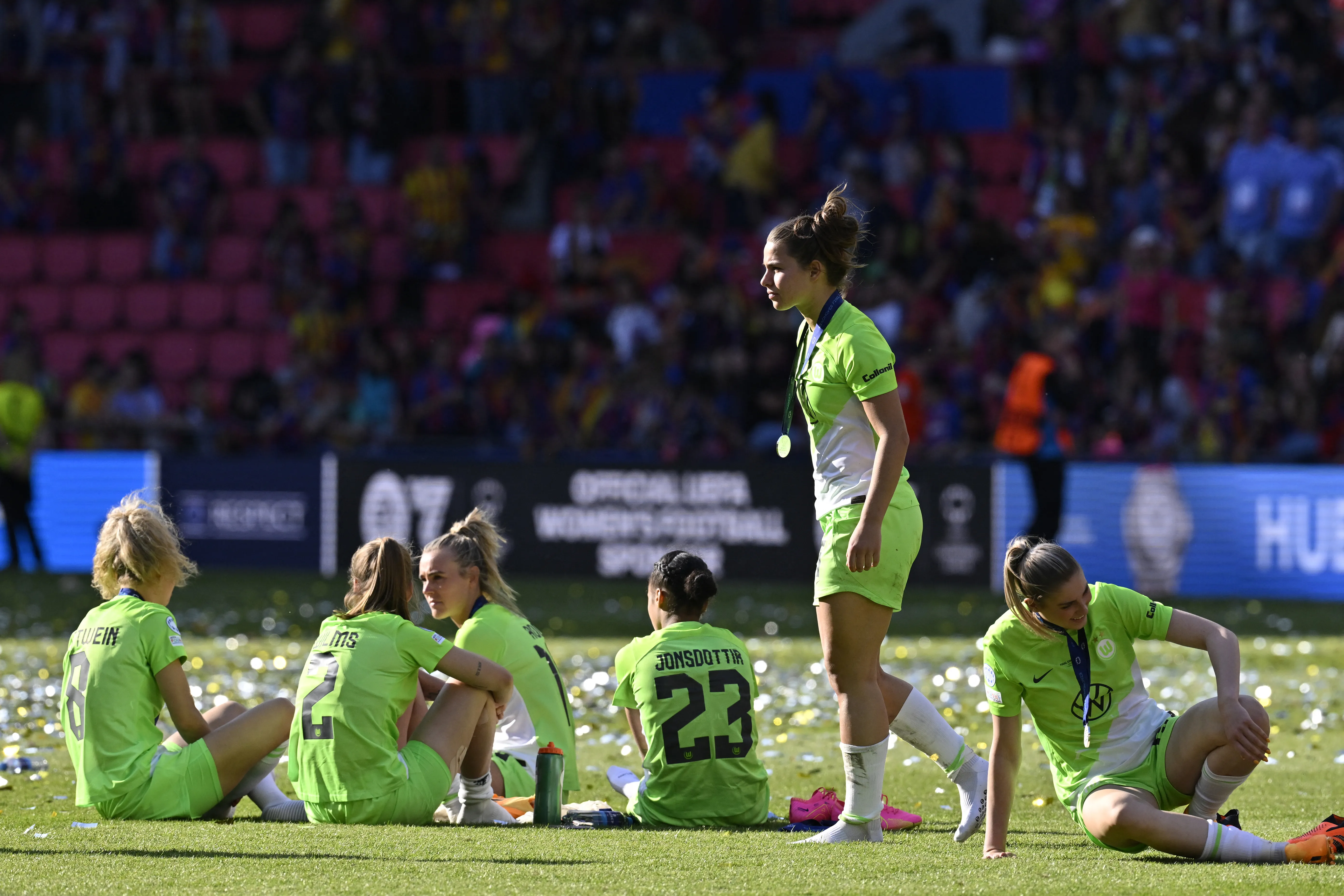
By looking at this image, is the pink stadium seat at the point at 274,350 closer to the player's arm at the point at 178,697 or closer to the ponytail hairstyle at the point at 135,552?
the ponytail hairstyle at the point at 135,552

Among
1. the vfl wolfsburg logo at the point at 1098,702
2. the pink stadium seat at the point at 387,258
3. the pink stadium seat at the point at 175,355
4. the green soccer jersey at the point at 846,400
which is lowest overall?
the vfl wolfsburg logo at the point at 1098,702

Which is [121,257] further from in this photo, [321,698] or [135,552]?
[321,698]

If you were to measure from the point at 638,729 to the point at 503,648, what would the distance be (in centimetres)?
57

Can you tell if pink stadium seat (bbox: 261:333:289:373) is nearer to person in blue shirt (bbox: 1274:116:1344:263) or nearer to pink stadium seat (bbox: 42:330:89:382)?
pink stadium seat (bbox: 42:330:89:382)

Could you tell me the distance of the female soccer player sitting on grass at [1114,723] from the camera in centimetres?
486

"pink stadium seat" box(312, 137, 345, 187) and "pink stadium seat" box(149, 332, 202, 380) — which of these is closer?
"pink stadium seat" box(149, 332, 202, 380)

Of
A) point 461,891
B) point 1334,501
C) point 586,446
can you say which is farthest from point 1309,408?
point 461,891

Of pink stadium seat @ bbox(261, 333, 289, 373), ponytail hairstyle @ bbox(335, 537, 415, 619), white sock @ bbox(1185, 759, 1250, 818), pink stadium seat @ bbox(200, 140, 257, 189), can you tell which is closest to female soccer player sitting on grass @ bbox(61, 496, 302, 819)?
ponytail hairstyle @ bbox(335, 537, 415, 619)

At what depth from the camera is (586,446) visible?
16.4 metres

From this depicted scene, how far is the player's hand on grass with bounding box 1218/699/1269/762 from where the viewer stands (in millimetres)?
4766

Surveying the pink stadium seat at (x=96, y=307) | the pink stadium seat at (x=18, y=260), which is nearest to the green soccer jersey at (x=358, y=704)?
the pink stadium seat at (x=96, y=307)

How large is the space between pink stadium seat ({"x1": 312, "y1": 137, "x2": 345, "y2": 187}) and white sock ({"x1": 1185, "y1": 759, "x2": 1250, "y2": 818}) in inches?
695

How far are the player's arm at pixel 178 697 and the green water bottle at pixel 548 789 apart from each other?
3.74 ft

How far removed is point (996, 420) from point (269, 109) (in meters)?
10.7
